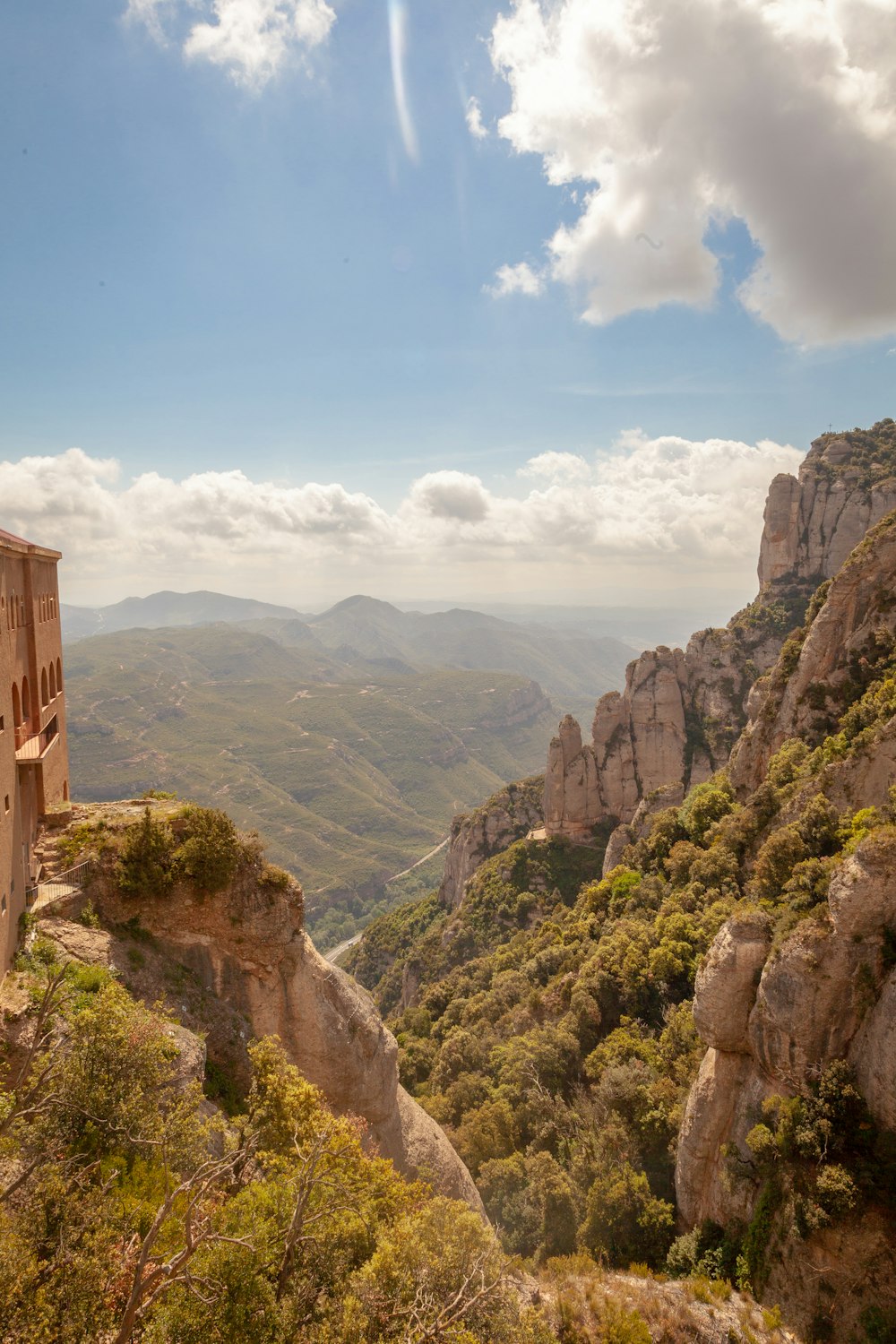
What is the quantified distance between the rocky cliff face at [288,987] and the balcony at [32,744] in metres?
2.60

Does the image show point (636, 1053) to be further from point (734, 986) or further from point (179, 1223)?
point (179, 1223)

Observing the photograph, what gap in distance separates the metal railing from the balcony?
394 centimetres

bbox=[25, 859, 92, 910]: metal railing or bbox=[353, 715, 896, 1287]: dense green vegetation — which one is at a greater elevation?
bbox=[25, 859, 92, 910]: metal railing

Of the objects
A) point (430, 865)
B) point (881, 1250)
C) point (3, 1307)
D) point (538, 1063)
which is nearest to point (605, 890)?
point (538, 1063)

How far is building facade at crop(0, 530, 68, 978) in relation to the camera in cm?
1628

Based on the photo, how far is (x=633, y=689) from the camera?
71.7 m

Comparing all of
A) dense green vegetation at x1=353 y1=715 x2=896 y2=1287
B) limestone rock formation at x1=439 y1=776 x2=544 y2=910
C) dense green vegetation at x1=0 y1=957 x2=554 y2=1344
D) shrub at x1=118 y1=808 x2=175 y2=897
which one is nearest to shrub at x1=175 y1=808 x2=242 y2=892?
shrub at x1=118 y1=808 x2=175 y2=897

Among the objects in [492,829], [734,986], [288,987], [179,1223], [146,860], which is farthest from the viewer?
[492,829]

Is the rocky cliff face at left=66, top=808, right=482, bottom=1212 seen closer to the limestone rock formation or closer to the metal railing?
the metal railing

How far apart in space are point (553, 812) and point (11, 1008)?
64.3m

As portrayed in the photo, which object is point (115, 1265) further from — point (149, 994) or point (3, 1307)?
point (149, 994)

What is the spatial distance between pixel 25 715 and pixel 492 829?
2730 inches

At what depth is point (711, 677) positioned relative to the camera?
69312mm

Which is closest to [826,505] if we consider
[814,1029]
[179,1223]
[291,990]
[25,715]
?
[814,1029]
